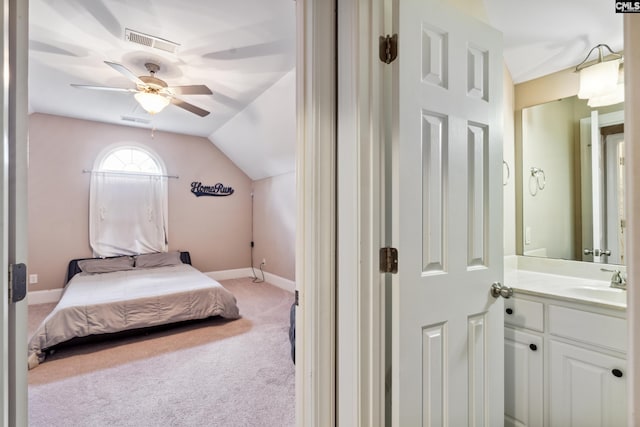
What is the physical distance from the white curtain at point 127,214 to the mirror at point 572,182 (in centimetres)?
503

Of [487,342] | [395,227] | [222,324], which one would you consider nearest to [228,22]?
[395,227]

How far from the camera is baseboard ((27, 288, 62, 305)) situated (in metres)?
4.13

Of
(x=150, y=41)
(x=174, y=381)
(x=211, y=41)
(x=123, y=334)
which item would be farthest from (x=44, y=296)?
(x=211, y=41)

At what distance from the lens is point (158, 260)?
15.7ft

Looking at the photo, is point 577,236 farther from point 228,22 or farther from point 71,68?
point 71,68

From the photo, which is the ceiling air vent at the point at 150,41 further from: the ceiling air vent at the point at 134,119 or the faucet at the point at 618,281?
the faucet at the point at 618,281

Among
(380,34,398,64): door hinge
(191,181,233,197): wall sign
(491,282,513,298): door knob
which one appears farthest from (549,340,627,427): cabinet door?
(191,181,233,197): wall sign

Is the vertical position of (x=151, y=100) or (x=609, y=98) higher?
(x=151, y=100)

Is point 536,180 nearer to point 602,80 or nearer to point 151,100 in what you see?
point 602,80

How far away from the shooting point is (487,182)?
1326mm

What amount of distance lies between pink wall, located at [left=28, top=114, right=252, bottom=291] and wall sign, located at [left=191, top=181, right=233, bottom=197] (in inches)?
3.0

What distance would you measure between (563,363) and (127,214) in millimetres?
5455

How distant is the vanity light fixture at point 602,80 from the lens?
1.65m

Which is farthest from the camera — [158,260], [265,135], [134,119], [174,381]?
[158,260]
